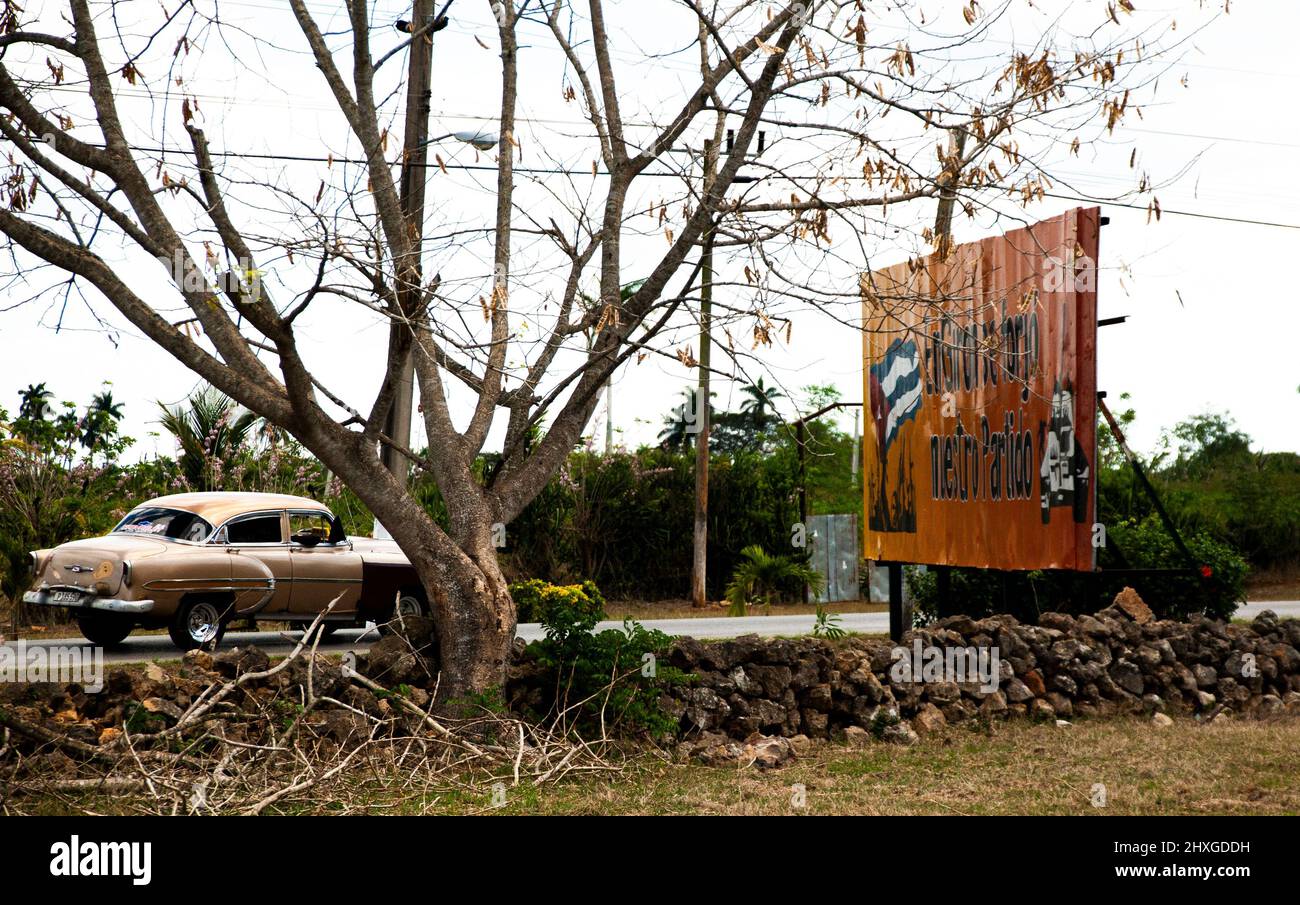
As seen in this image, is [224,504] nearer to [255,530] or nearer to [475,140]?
[255,530]

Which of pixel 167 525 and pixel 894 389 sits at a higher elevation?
pixel 894 389

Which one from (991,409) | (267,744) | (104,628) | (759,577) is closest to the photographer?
(267,744)

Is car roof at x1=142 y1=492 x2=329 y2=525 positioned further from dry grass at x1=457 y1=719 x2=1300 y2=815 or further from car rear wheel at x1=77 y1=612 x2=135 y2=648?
dry grass at x1=457 y1=719 x2=1300 y2=815

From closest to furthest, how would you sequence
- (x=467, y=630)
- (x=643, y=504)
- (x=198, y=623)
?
(x=467, y=630), (x=198, y=623), (x=643, y=504)

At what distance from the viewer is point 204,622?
43.0ft

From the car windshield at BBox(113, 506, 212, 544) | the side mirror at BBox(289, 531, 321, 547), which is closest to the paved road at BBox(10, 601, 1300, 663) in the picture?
the side mirror at BBox(289, 531, 321, 547)

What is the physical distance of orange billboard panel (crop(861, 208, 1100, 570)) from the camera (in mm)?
10961

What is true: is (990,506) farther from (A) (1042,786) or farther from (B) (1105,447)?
(B) (1105,447)

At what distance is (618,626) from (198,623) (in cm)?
654

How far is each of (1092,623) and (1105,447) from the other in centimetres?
2090

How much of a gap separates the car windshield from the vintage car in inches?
0.5

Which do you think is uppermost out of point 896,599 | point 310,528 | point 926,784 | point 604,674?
point 310,528

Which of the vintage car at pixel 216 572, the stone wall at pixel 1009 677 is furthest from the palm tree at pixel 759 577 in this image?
the stone wall at pixel 1009 677
